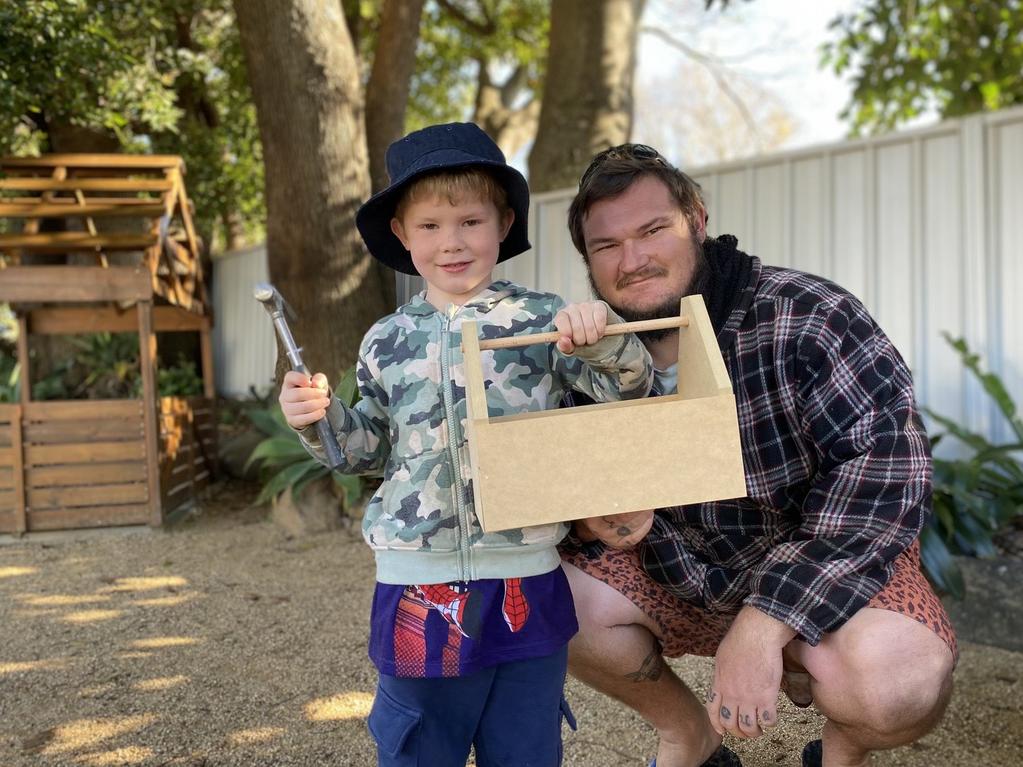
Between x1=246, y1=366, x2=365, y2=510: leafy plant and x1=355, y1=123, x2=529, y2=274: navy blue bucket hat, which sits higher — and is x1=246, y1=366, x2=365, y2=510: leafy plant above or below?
below

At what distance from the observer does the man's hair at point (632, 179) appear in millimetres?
1953

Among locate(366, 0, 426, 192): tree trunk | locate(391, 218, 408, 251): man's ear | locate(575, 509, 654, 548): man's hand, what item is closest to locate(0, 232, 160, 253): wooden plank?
locate(366, 0, 426, 192): tree trunk

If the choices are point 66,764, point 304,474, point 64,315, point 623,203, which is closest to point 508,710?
point 623,203

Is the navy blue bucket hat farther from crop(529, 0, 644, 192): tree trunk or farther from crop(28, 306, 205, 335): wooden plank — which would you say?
crop(529, 0, 644, 192): tree trunk

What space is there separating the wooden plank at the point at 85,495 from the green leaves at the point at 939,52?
19.8 feet

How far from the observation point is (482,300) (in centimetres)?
165

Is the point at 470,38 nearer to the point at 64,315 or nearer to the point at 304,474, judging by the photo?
the point at 64,315

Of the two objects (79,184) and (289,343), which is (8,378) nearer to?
(79,184)

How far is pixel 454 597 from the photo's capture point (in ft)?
5.10

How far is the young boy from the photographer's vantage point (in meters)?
1.55

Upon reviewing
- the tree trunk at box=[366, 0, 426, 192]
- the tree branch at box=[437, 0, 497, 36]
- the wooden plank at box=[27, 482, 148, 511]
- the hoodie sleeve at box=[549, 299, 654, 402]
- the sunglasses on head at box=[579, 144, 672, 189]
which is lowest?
the wooden plank at box=[27, 482, 148, 511]

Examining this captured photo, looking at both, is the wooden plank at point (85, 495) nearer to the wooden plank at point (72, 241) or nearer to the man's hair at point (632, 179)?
the wooden plank at point (72, 241)

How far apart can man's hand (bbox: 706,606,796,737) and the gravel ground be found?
720mm

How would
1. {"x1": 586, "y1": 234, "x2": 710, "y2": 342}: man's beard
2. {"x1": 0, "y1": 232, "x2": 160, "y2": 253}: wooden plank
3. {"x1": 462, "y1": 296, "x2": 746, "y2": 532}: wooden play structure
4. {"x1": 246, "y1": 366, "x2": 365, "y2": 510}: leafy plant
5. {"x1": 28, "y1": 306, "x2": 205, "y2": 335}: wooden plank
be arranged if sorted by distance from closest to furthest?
{"x1": 462, "y1": 296, "x2": 746, "y2": 532}: wooden play structure → {"x1": 586, "y1": 234, "x2": 710, "y2": 342}: man's beard → {"x1": 246, "y1": 366, "x2": 365, "y2": 510}: leafy plant → {"x1": 0, "y1": 232, "x2": 160, "y2": 253}: wooden plank → {"x1": 28, "y1": 306, "x2": 205, "y2": 335}: wooden plank
